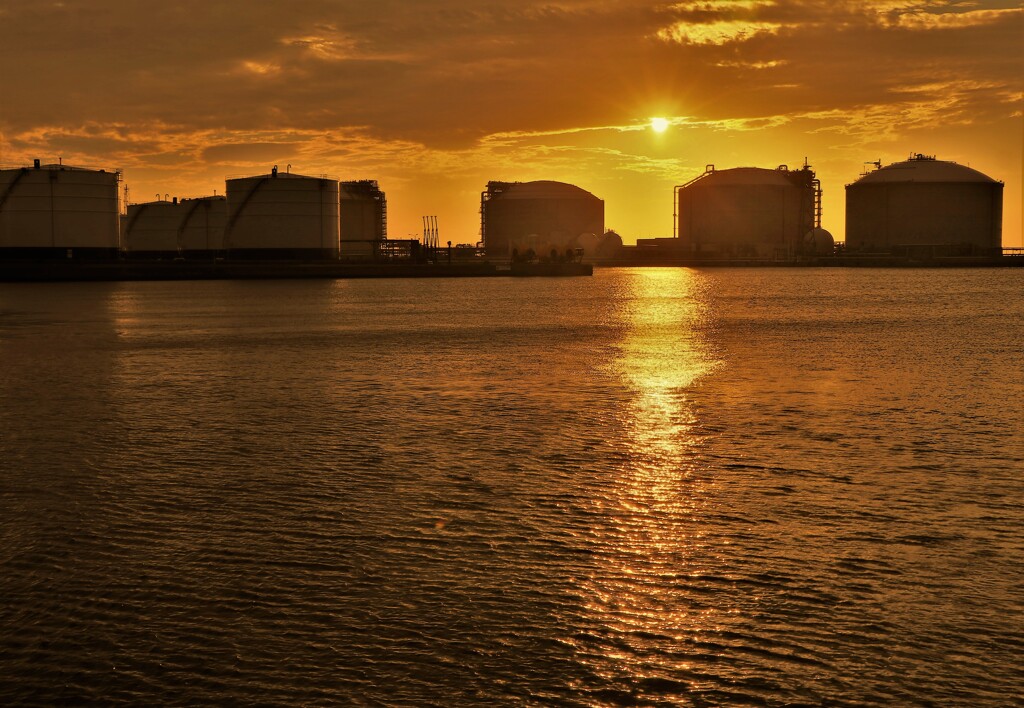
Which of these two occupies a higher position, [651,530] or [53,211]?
[53,211]

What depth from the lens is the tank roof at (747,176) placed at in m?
144

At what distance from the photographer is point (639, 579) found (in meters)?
7.39

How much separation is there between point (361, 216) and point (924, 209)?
231ft

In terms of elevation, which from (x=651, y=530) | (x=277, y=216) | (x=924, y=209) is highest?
(x=924, y=209)

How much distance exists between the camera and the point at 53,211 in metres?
92.0

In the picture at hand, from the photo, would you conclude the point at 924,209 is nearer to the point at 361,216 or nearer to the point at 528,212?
the point at 528,212

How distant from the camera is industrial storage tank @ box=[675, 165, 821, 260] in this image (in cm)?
14525

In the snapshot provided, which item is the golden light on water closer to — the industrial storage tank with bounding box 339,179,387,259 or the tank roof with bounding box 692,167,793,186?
the industrial storage tank with bounding box 339,179,387,259

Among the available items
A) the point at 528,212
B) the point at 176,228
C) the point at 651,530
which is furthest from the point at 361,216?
the point at 651,530

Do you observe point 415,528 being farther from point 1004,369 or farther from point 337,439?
point 1004,369

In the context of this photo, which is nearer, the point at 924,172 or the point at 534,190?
the point at 924,172

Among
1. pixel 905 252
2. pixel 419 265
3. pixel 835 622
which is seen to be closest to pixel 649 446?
pixel 835 622

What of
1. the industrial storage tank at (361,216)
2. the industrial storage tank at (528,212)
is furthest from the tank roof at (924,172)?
the industrial storage tank at (361,216)

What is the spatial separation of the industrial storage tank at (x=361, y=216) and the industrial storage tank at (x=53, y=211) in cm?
3428
